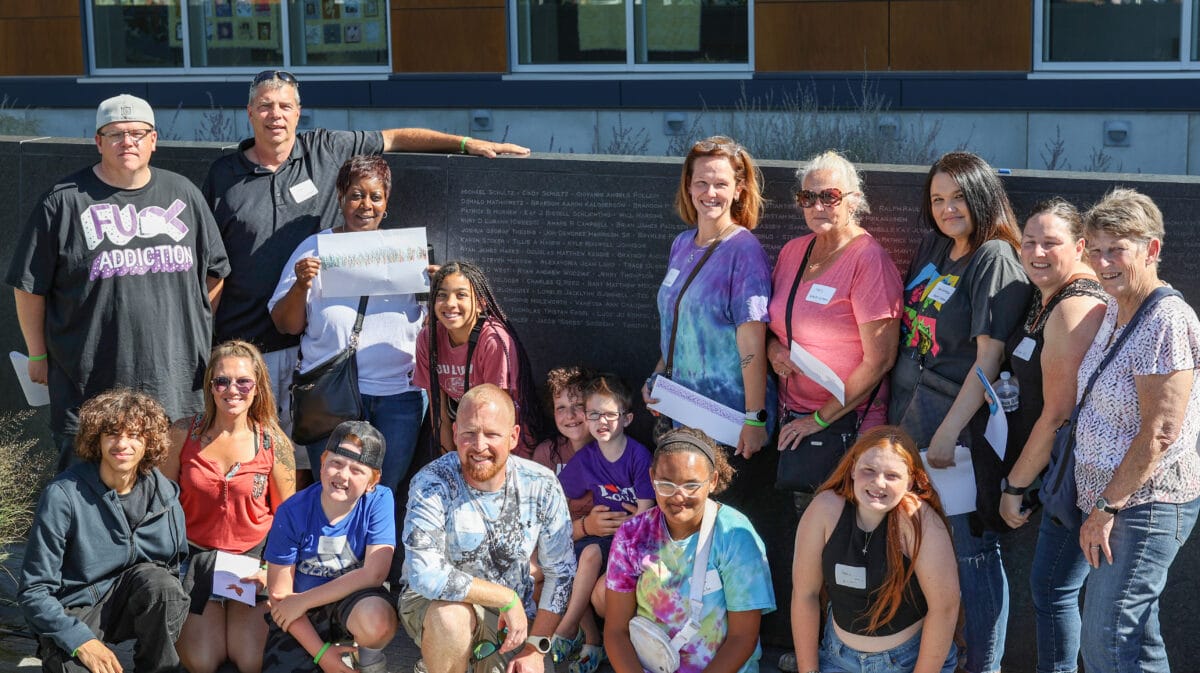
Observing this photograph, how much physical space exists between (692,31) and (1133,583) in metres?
10.3

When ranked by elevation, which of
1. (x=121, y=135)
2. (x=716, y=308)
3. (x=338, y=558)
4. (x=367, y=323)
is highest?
(x=121, y=135)

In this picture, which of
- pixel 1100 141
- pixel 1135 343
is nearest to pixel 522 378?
pixel 1135 343

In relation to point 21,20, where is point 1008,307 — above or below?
below

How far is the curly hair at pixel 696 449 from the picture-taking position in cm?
477

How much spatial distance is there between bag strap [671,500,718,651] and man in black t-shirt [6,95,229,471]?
7.84 feet

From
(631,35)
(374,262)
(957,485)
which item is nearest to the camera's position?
(957,485)

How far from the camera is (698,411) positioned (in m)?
5.38

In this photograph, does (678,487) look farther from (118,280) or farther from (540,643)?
(118,280)

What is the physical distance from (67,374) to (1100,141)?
9229 millimetres

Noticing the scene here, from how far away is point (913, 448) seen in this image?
4.57 metres

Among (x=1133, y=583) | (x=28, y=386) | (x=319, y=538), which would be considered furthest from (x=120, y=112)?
(x=1133, y=583)

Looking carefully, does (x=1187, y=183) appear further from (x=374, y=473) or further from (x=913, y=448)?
(x=374, y=473)

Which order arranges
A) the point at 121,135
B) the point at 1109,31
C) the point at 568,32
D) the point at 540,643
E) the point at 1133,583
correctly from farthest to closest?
the point at 568,32 < the point at 1109,31 < the point at 121,135 < the point at 540,643 < the point at 1133,583

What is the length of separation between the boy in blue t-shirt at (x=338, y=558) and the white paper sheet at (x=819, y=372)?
1638mm
